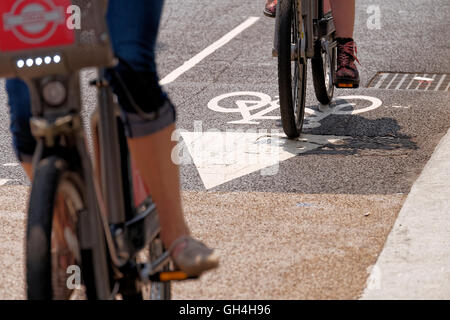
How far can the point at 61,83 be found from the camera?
2.41 metres

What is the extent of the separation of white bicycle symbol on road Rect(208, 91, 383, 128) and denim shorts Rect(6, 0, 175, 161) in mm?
3519

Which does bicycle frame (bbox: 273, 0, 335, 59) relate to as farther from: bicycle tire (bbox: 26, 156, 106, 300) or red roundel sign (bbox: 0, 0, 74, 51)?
bicycle tire (bbox: 26, 156, 106, 300)

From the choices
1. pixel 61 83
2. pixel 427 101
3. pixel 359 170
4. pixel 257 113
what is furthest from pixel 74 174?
pixel 427 101

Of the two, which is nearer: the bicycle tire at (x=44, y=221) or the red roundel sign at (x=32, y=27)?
the bicycle tire at (x=44, y=221)

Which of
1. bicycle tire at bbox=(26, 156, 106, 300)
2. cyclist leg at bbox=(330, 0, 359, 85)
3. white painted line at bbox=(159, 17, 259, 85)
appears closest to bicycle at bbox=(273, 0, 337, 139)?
cyclist leg at bbox=(330, 0, 359, 85)

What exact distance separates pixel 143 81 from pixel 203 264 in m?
0.57

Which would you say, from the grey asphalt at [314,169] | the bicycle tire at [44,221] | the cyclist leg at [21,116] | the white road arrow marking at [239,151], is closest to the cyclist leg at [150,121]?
the cyclist leg at [21,116]

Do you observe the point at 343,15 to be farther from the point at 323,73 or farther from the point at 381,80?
the point at 381,80

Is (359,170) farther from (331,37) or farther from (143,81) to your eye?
(143,81)

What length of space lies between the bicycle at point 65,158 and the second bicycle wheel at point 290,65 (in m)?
2.97

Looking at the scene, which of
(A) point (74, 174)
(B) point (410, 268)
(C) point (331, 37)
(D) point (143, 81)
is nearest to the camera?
(A) point (74, 174)

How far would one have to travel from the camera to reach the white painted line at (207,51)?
303 inches

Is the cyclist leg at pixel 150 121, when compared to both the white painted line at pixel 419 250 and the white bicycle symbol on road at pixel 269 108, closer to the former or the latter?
the white painted line at pixel 419 250

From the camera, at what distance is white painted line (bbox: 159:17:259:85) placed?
25.3ft
